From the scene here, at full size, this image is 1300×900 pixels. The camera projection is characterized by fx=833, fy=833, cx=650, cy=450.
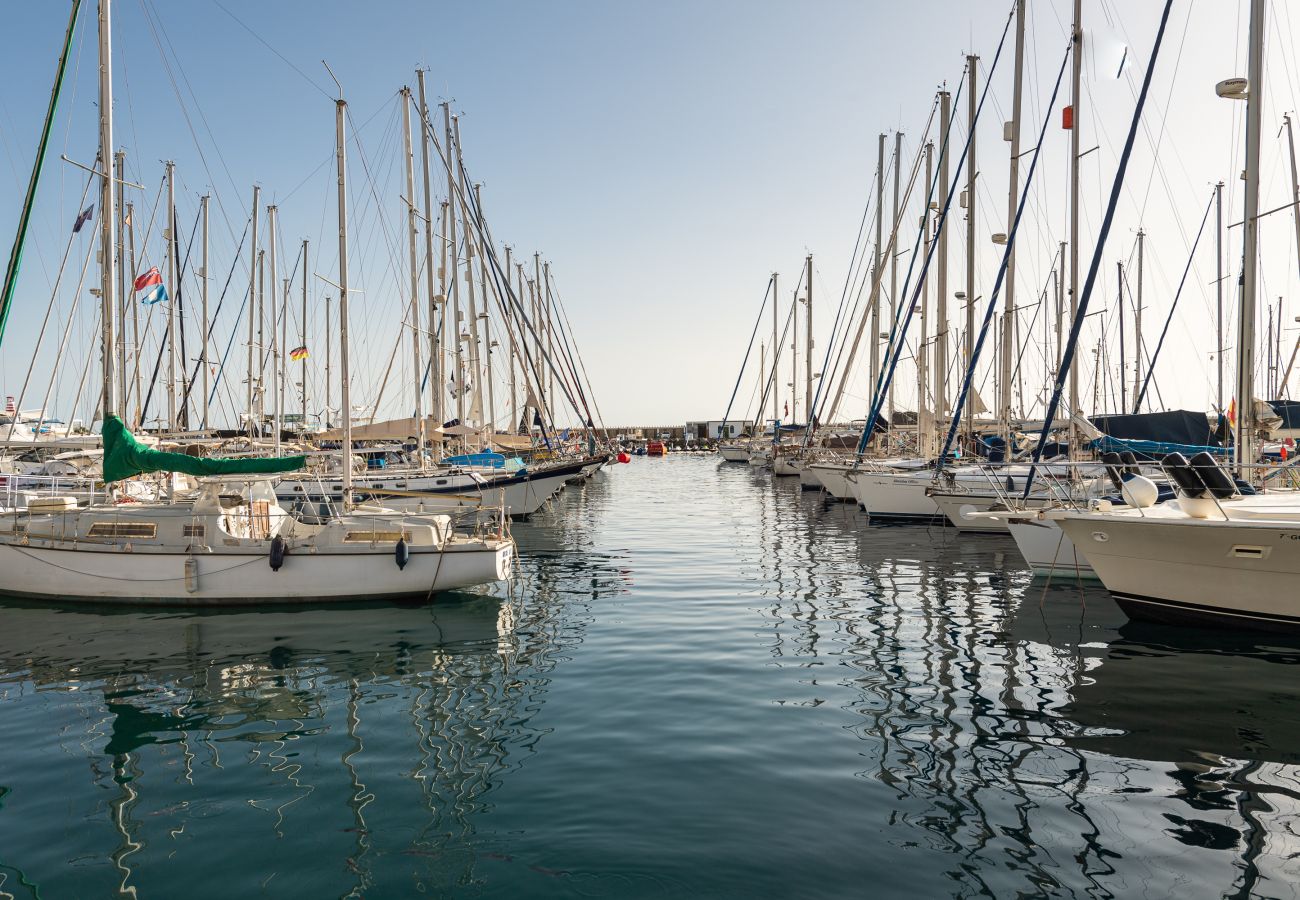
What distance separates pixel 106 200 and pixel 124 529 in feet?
21.8

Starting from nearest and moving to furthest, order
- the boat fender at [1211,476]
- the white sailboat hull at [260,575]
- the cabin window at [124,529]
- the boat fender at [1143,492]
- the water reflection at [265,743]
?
the water reflection at [265,743]
the boat fender at [1211,476]
the boat fender at [1143,492]
the white sailboat hull at [260,575]
the cabin window at [124,529]

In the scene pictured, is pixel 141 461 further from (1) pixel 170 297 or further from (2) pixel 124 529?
(1) pixel 170 297

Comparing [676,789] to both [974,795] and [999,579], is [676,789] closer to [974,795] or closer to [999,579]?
[974,795]

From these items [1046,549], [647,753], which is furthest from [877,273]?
[647,753]

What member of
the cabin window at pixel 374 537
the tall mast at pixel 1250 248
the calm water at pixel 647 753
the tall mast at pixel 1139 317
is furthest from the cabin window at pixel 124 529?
the tall mast at pixel 1139 317

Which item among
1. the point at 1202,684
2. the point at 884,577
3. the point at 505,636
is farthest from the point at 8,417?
the point at 1202,684

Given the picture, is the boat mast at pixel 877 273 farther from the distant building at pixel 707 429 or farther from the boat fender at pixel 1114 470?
the distant building at pixel 707 429

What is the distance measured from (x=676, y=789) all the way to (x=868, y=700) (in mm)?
3619

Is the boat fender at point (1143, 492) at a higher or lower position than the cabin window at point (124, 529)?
higher

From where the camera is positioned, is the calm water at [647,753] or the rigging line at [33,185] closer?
the calm water at [647,753]

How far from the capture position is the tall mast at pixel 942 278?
33375 mm

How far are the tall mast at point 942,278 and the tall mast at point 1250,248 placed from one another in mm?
16622

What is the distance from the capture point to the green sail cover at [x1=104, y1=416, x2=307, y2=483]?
16.4 m

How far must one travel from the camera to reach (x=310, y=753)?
28.7ft
